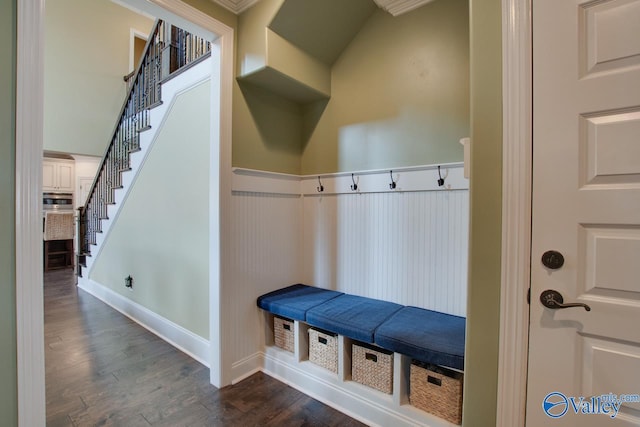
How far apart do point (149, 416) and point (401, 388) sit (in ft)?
5.14

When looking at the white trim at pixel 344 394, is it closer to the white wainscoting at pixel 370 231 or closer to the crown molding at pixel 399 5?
the white wainscoting at pixel 370 231

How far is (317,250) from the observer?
99.2 inches

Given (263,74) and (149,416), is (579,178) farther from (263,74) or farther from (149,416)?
(149,416)

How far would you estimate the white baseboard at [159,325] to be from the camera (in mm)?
2408

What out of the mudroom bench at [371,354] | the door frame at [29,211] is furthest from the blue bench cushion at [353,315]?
the door frame at [29,211]

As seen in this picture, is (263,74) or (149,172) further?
(149,172)

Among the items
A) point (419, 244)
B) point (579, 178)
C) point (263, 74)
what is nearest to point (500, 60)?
point (579, 178)

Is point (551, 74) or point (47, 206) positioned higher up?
point (551, 74)

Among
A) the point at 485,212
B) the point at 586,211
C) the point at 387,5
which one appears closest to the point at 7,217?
the point at 485,212

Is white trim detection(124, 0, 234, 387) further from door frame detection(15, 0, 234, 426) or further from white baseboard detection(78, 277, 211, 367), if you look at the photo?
door frame detection(15, 0, 234, 426)

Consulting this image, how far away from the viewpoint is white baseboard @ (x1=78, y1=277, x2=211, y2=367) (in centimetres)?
241

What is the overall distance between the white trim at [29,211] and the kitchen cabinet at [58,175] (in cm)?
651

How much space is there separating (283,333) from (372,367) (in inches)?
30.7

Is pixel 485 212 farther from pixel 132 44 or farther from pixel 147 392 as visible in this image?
pixel 132 44
